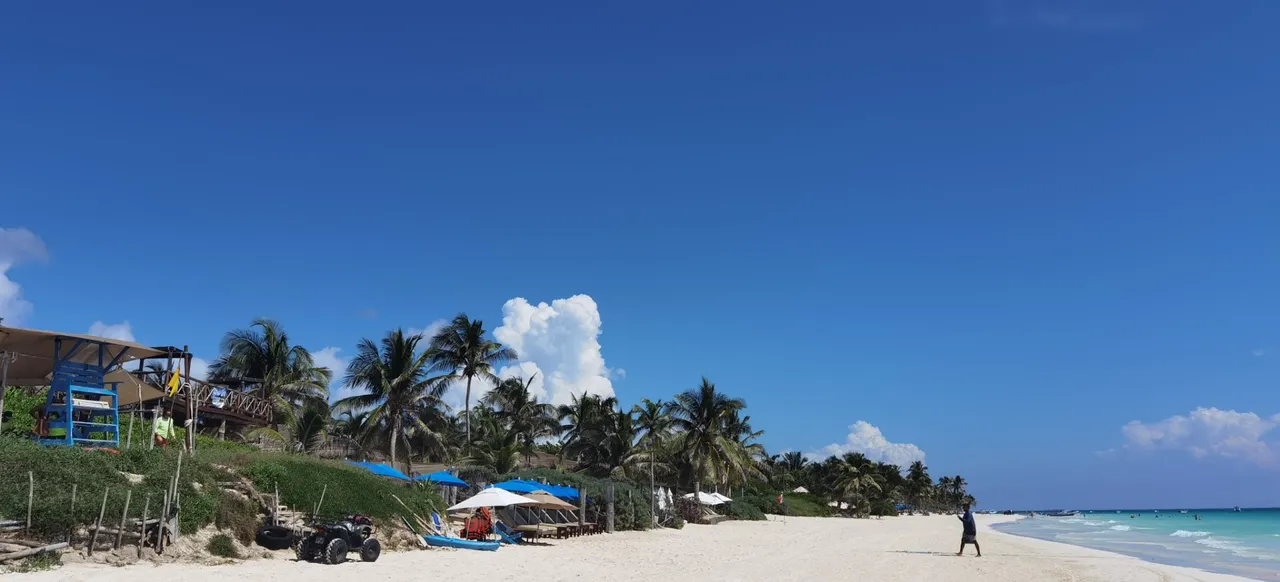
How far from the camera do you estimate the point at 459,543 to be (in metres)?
18.9

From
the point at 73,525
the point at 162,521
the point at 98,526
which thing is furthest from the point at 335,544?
the point at 73,525

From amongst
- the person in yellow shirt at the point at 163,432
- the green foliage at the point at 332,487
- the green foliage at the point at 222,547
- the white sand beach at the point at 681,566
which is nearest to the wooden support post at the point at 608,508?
the white sand beach at the point at 681,566

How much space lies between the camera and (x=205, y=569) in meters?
13.1

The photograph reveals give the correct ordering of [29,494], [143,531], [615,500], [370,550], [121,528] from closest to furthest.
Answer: [29,494]
[121,528]
[143,531]
[370,550]
[615,500]

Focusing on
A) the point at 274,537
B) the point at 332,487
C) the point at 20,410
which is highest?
the point at 20,410

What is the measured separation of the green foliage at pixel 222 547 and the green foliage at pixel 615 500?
47.8 ft

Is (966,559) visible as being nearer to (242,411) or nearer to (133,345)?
(133,345)

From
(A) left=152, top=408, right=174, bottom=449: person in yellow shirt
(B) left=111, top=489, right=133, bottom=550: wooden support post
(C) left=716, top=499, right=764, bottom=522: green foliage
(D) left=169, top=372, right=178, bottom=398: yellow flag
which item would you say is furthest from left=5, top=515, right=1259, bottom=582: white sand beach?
(C) left=716, top=499, right=764, bottom=522: green foliage

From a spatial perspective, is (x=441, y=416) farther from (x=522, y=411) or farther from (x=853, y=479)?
(x=853, y=479)

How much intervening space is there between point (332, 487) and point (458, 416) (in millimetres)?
36911

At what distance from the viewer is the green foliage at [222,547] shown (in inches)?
552

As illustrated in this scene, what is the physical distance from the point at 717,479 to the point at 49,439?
30284mm

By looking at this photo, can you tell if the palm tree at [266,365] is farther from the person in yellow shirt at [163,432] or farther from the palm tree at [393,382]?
the person in yellow shirt at [163,432]

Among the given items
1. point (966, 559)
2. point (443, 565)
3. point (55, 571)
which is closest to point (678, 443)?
point (966, 559)
